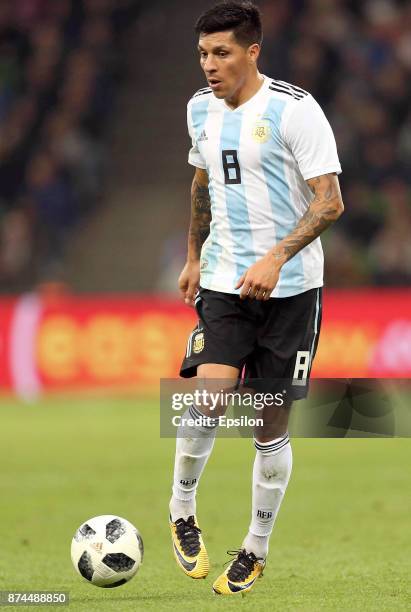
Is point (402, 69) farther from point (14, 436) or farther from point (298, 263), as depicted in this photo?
point (298, 263)

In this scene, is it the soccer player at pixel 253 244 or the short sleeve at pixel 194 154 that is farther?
the short sleeve at pixel 194 154

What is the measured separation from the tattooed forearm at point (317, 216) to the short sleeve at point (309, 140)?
44 mm

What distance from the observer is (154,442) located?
10.6m

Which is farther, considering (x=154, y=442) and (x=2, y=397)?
(x=2, y=397)

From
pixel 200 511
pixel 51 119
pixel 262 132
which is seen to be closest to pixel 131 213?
pixel 51 119

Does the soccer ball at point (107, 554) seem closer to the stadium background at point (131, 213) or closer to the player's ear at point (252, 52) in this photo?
the player's ear at point (252, 52)

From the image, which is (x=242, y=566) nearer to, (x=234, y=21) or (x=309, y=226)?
(x=309, y=226)

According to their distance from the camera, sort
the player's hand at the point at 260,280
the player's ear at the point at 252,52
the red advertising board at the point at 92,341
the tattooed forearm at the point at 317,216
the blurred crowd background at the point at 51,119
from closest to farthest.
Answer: the player's hand at the point at 260,280 < the tattooed forearm at the point at 317,216 < the player's ear at the point at 252,52 < the red advertising board at the point at 92,341 < the blurred crowd background at the point at 51,119

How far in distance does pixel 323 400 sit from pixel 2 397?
7.38m

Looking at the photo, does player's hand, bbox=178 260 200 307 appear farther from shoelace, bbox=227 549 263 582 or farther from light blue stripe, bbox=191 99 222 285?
shoelace, bbox=227 549 263 582

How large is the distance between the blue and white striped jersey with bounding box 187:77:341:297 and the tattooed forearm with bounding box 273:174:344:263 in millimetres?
55

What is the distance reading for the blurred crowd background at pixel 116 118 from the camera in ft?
46.9

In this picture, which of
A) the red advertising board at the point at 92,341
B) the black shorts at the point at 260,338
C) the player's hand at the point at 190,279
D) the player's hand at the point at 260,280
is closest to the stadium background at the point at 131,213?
the red advertising board at the point at 92,341

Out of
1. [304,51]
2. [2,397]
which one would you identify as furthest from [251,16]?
[304,51]
